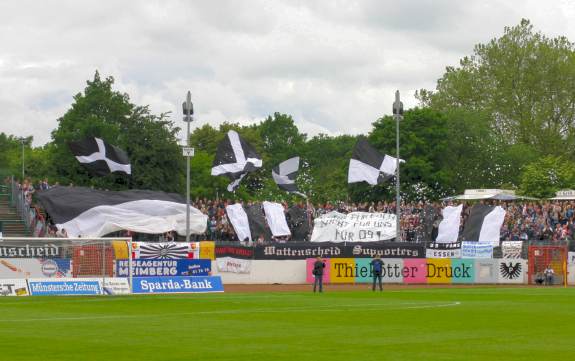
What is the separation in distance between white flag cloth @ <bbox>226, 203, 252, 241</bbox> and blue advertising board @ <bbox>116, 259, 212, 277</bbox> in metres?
8.19

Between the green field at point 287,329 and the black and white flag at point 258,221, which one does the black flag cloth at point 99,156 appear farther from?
the green field at point 287,329

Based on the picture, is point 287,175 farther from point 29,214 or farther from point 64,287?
point 64,287

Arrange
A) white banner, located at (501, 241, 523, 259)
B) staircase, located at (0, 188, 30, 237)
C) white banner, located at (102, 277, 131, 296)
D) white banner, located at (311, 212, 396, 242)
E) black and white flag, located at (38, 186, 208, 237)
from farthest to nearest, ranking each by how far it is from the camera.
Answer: staircase, located at (0, 188, 30, 237), white banner, located at (311, 212, 396, 242), black and white flag, located at (38, 186, 208, 237), white banner, located at (501, 241, 523, 259), white banner, located at (102, 277, 131, 296)

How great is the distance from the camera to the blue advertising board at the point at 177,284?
4497 cm

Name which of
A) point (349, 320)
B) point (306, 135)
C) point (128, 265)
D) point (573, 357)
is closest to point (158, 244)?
point (128, 265)

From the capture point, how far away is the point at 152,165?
8475 centimetres

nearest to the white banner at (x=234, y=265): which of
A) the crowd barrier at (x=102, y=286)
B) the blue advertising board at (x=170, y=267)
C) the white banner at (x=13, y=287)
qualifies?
the blue advertising board at (x=170, y=267)

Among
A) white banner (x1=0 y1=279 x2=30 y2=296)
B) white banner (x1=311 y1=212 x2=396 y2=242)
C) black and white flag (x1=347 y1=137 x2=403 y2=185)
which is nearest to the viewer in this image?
white banner (x1=0 y1=279 x2=30 y2=296)

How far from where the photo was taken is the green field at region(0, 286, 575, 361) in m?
19.0

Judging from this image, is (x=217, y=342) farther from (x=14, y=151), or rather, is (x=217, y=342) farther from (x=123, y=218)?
(x=14, y=151)

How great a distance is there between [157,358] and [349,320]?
10.3m

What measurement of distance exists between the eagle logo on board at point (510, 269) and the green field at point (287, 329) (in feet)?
56.5

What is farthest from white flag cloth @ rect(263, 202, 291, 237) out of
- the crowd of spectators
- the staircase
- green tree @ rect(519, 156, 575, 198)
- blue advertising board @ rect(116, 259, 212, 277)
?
green tree @ rect(519, 156, 575, 198)

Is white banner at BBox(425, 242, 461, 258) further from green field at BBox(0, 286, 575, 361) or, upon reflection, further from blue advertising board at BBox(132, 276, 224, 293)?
green field at BBox(0, 286, 575, 361)
